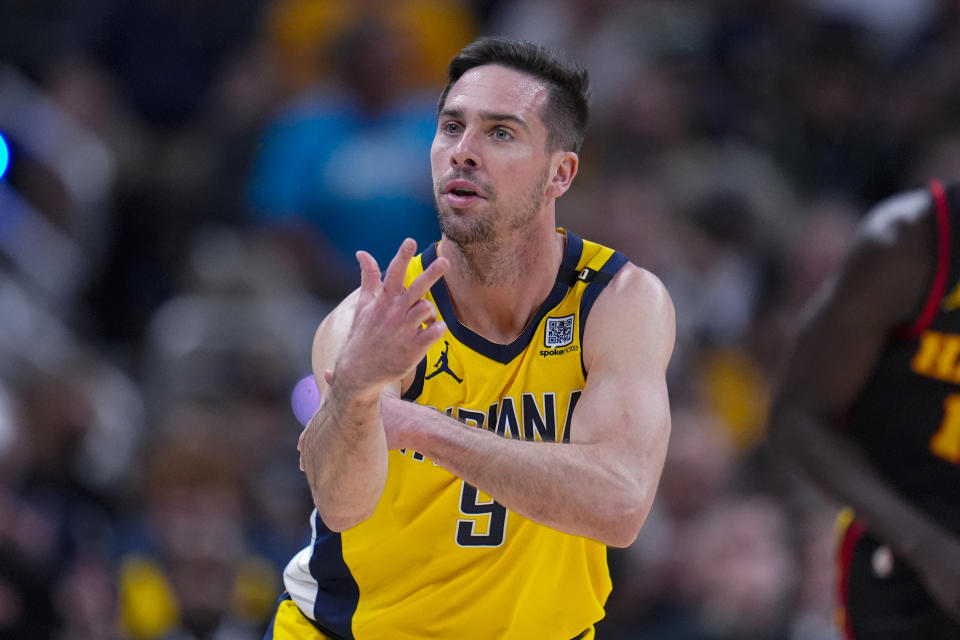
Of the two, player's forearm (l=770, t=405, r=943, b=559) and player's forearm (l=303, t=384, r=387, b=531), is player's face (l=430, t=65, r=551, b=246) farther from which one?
player's forearm (l=770, t=405, r=943, b=559)

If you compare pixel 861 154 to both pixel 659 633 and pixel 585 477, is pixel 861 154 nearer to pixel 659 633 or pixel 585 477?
pixel 659 633

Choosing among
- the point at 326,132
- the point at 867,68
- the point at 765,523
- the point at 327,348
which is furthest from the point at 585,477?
the point at 867,68

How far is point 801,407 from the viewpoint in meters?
5.96

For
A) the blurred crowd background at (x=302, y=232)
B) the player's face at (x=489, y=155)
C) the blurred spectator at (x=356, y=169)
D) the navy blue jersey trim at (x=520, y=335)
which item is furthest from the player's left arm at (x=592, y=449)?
the blurred spectator at (x=356, y=169)

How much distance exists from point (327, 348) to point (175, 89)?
6891mm

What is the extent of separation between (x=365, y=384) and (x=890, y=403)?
2596 millimetres

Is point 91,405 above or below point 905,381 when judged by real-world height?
below

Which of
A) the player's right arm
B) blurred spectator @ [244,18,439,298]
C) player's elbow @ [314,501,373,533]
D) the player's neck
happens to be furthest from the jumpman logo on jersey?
blurred spectator @ [244,18,439,298]

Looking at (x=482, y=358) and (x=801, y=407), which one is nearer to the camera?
(x=482, y=358)

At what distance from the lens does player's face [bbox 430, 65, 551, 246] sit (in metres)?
4.63

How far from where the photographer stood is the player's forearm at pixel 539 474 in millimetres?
4297

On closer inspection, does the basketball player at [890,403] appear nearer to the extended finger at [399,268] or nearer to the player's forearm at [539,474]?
the player's forearm at [539,474]

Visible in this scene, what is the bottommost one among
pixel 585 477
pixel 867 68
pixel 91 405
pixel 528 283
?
pixel 91 405

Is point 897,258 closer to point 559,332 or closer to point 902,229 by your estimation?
point 902,229
